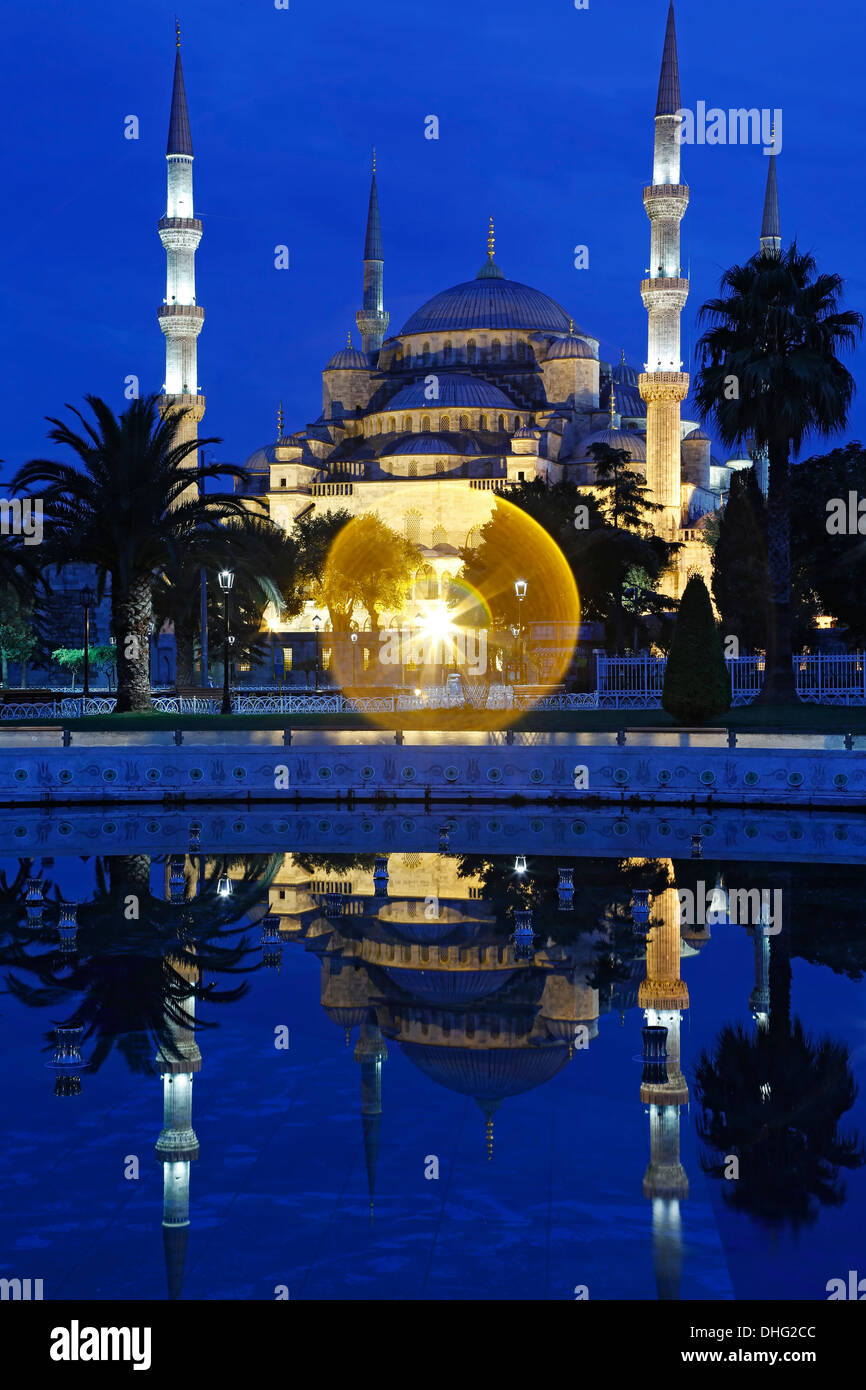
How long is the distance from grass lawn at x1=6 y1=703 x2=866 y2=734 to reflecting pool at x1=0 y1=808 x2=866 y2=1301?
860 centimetres

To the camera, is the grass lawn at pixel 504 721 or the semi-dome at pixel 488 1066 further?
the grass lawn at pixel 504 721

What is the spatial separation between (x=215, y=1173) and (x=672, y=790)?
37.1 feet

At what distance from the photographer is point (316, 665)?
4953 centimetres

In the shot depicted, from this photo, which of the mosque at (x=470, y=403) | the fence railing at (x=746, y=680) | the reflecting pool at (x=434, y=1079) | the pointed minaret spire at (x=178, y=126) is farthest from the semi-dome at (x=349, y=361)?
the reflecting pool at (x=434, y=1079)

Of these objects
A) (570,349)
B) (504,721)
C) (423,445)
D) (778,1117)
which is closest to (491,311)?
(570,349)

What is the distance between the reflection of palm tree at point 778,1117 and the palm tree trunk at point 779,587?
707 inches

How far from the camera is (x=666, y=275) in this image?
49531 mm

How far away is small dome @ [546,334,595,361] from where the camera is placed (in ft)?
232

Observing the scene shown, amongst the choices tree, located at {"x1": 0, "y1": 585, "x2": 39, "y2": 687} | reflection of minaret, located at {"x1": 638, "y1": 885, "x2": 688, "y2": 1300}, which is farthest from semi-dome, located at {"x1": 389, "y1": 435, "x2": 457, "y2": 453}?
reflection of minaret, located at {"x1": 638, "y1": 885, "x2": 688, "y2": 1300}

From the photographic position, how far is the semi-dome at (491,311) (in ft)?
244

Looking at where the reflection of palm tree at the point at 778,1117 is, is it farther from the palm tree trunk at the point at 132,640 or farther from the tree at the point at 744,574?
the tree at the point at 744,574

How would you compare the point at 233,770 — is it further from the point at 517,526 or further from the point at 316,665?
the point at 316,665

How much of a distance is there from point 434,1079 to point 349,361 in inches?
2783
